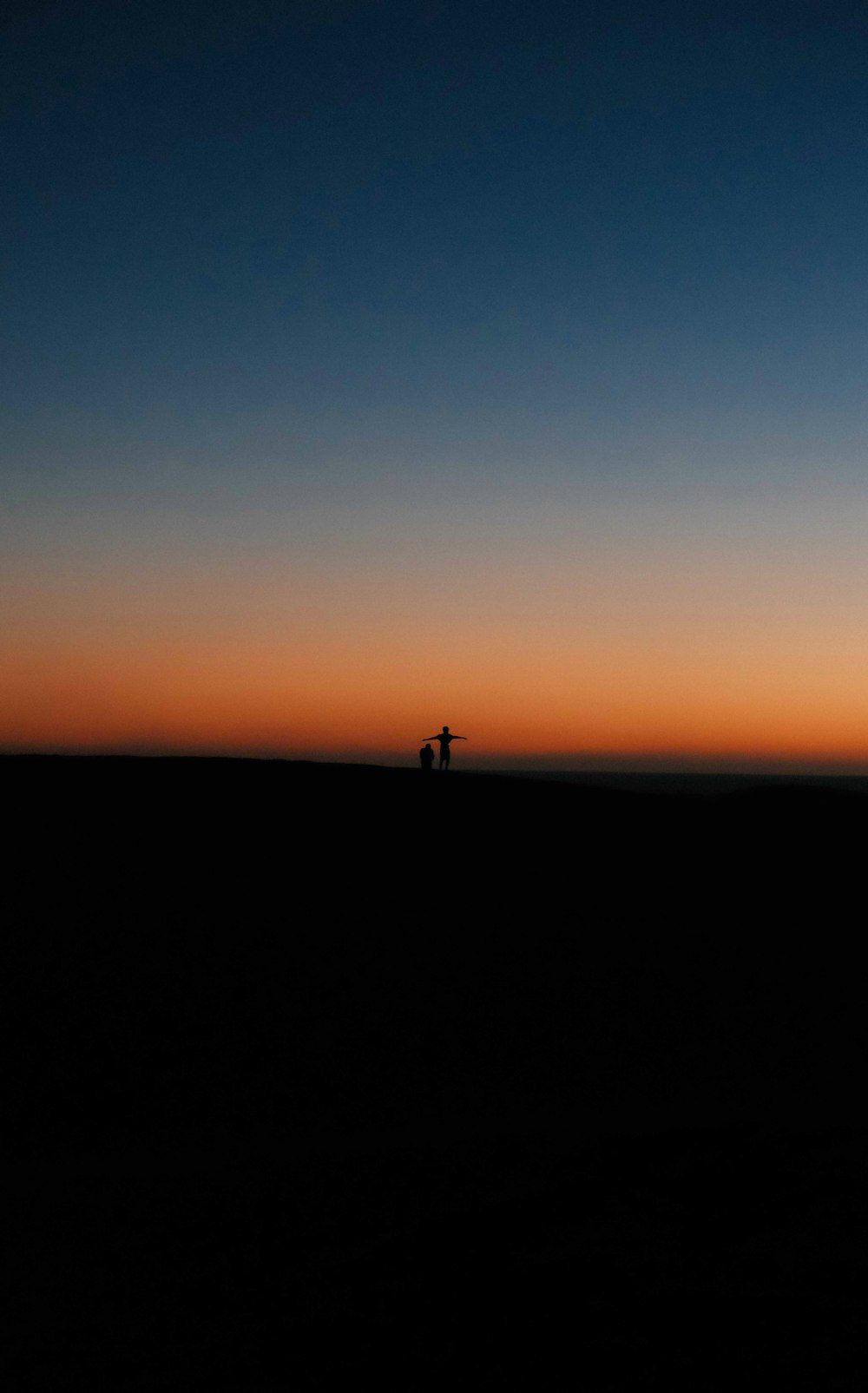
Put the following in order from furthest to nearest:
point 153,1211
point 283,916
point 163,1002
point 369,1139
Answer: point 283,916, point 163,1002, point 369,1139, point 153,1211

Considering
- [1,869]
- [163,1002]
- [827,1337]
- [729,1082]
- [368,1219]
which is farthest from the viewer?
[1,869]

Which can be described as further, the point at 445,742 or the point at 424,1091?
the point at 445,742

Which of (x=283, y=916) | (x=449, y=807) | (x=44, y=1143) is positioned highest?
(x=449, y=807)

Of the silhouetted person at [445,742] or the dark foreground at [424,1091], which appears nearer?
the dark foreground at [424,1091]

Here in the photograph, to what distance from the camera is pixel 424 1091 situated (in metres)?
9.70

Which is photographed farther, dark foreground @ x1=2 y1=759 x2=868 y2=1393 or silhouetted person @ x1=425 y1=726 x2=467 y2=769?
silhouetted person @ x1=425 y1=726 x2=467 y2=769

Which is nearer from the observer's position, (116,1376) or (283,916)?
(116,1376)

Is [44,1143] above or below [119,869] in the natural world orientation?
below

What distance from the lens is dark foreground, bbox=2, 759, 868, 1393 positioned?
5.28 metres

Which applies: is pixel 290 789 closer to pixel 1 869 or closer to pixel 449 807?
pixel 449 807

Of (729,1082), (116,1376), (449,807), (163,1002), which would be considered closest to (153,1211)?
(116,1376)

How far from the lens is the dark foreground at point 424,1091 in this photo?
5281 mm

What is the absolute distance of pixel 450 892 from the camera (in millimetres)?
14438

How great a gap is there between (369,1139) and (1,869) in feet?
24.6
